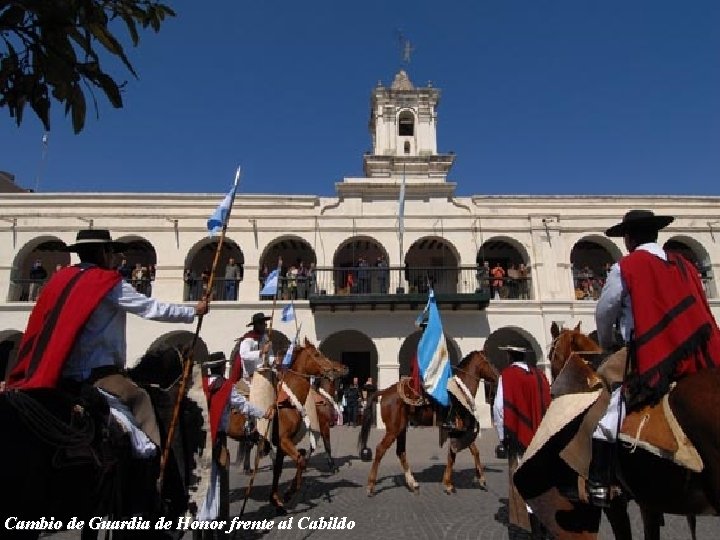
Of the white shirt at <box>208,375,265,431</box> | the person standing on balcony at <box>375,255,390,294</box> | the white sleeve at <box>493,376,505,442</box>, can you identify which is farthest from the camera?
the person standing on balcony at <box>375,255,390,294</box>

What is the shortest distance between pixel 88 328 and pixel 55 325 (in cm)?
22

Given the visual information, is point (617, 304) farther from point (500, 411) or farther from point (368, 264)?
point (368, 264)

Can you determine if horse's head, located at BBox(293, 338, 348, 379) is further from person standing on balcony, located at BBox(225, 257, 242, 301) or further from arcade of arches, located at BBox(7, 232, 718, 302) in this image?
person standing on balcony, located at BBox(225, 257, 242, 301)

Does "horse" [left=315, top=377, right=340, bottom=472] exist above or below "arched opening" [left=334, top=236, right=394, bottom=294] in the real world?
below

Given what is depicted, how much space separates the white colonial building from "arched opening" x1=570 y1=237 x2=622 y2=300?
93 millimetres

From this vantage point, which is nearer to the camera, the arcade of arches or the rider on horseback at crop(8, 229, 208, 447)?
the rider on horseback at crop(8, 229, 208, 447)

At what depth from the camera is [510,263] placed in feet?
70.2

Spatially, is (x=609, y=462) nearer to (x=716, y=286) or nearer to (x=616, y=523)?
(x=616, y=523)

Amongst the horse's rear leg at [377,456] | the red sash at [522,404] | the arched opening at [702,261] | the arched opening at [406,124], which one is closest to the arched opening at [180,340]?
the horse's rear leg at [377,456]

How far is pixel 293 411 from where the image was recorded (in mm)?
7367

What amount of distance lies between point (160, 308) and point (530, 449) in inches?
119

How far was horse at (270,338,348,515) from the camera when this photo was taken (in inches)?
275

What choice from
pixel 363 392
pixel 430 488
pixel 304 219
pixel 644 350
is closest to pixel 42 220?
pixel 304 219

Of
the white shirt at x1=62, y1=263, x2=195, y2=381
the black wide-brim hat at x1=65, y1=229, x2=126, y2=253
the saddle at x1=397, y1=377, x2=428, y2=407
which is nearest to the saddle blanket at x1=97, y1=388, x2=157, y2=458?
the white shirt at x1=62, y1=263, x2=195, y2=381
